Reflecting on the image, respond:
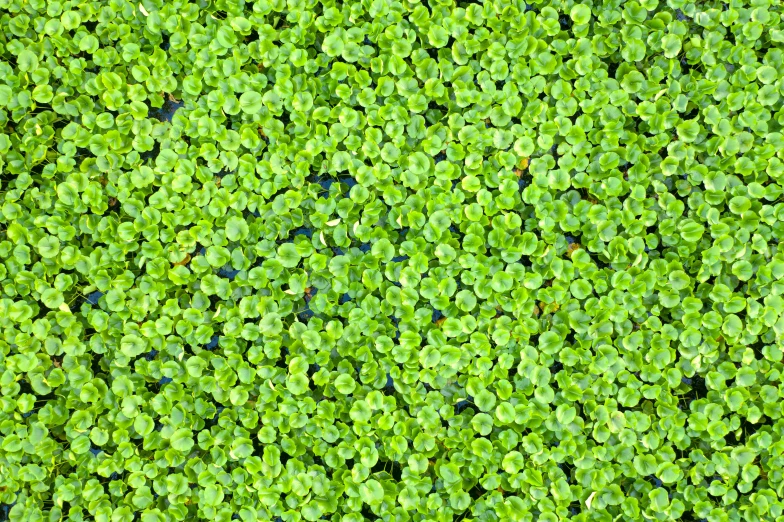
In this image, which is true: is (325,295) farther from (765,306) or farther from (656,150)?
(765,306)

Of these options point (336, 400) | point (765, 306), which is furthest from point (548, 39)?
point (336, 400)

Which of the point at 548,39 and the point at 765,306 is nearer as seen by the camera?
the point at 765,306

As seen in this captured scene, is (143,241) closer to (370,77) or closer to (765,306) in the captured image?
(370,77)

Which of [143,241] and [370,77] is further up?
[370,77]

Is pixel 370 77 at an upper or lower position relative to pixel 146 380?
upper

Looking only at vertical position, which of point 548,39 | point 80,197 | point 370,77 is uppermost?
point 548,39

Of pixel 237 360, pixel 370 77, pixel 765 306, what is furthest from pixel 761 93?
pixel 237 360
